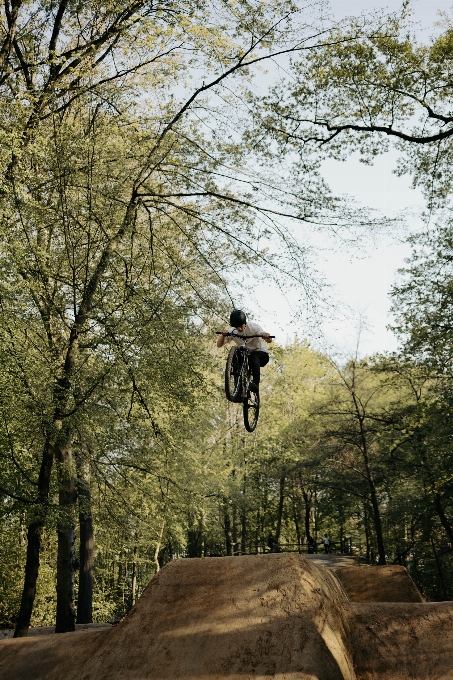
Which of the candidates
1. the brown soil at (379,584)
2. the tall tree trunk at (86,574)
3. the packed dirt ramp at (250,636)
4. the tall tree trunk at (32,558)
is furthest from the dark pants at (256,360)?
the tall tree trunk at (86,574)

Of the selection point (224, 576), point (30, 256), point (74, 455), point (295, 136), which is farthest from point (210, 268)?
point (224, 576)

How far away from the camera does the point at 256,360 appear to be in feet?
32.8

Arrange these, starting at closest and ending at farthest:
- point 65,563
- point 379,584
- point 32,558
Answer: point 379,584 < point 32,558 < point 65,563

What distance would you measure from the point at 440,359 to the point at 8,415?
12831 millimetres

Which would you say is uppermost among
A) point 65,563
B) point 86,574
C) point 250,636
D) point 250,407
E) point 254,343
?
point 254,343

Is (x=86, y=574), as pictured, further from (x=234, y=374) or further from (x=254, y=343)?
(x=254, y=343)

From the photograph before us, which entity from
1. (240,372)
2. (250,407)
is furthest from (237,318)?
(250,407)

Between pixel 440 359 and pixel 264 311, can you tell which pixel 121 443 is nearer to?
pixel 264 311

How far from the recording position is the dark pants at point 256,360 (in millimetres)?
9923

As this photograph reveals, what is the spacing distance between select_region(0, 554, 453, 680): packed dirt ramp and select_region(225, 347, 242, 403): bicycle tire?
237cm

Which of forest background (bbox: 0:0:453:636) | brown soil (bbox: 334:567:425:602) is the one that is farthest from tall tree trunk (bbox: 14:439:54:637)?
brown soil (bbox: 334:567:425:602)

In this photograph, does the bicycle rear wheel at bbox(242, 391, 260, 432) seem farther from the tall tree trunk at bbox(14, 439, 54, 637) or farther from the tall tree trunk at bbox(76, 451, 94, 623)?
the tall tree trunk at bbox(76, 451, 94, 623)

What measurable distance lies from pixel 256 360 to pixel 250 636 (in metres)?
4.22

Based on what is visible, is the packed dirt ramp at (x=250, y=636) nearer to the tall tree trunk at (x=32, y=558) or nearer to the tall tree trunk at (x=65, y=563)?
the tall tree trunk at (x=32, y=558)
